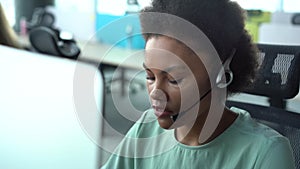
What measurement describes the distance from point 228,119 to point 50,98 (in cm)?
61

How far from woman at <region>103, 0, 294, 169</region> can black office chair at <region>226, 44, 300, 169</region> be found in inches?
9.3

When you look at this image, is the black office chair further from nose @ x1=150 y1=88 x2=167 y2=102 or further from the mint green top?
nose @ x1=150 y1=88 x2=167 y2=102

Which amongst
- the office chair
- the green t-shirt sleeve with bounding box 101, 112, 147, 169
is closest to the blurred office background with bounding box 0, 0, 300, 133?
the office chair

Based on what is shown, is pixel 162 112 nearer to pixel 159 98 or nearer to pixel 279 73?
pixel 159 98

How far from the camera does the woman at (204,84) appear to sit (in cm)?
78

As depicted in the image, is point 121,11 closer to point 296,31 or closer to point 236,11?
point 296,31

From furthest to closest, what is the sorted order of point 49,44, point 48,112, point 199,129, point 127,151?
point 49,44 → point 48,112 → point 127,151 → point 199,129

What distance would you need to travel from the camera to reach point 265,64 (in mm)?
1144

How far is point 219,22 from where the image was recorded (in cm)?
81

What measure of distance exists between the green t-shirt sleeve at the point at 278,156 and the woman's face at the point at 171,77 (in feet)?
0.56

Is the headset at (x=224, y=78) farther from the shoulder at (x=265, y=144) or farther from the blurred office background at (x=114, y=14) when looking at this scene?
the blurred office background at (x=114, y=14)

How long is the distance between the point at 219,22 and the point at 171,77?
0.14 m

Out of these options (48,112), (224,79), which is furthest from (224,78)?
(48,112)

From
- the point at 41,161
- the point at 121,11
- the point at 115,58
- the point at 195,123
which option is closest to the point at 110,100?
the point at 41,161
